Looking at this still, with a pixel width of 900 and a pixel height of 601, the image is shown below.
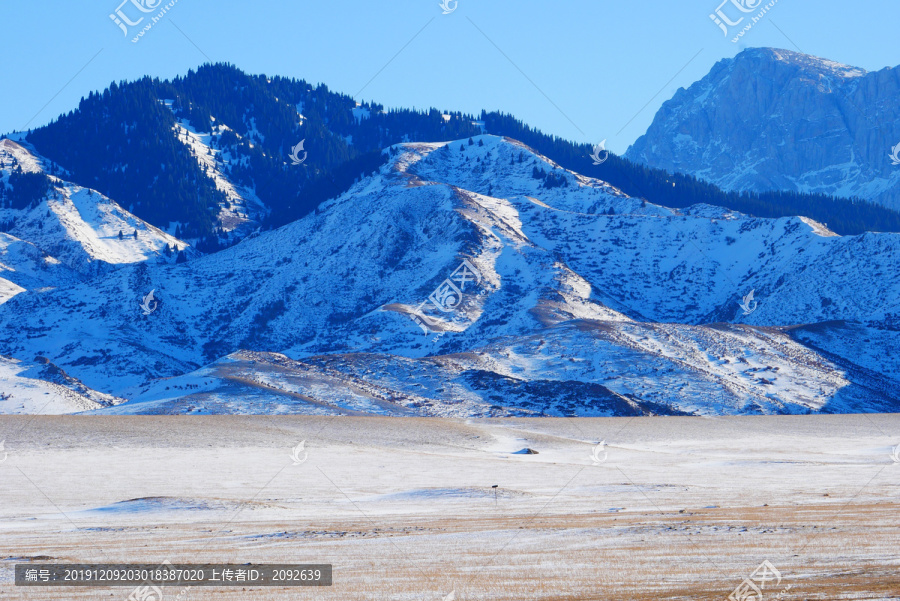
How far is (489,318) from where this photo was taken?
13925 centimetres

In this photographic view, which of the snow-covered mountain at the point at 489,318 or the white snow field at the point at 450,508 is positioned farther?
the snow-covered mountain at the point at 489,318

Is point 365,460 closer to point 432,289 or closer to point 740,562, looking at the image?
point 740,562

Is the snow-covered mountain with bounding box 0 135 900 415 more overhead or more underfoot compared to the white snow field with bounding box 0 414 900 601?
more overhead

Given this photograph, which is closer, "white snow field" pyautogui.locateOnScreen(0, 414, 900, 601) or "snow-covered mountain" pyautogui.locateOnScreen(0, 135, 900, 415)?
"white snow field" pyautogui.locateOnScreen(0, 414, 900, 601)

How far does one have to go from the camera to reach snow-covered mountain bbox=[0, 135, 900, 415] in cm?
8912

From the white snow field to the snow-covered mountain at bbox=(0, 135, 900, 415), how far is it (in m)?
22.1

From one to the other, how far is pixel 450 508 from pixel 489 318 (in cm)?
10765

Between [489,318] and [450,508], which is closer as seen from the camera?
[450,508]

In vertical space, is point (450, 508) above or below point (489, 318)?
below

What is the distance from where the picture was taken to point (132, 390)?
92000 mm

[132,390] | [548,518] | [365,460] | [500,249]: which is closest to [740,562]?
[548,518]

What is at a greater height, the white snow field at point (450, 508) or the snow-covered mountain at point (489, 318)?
the snow-covered mountain at point (489, 318)

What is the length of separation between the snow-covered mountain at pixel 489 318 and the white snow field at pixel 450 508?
22.1 metres

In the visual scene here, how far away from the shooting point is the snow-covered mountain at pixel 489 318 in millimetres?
89125
